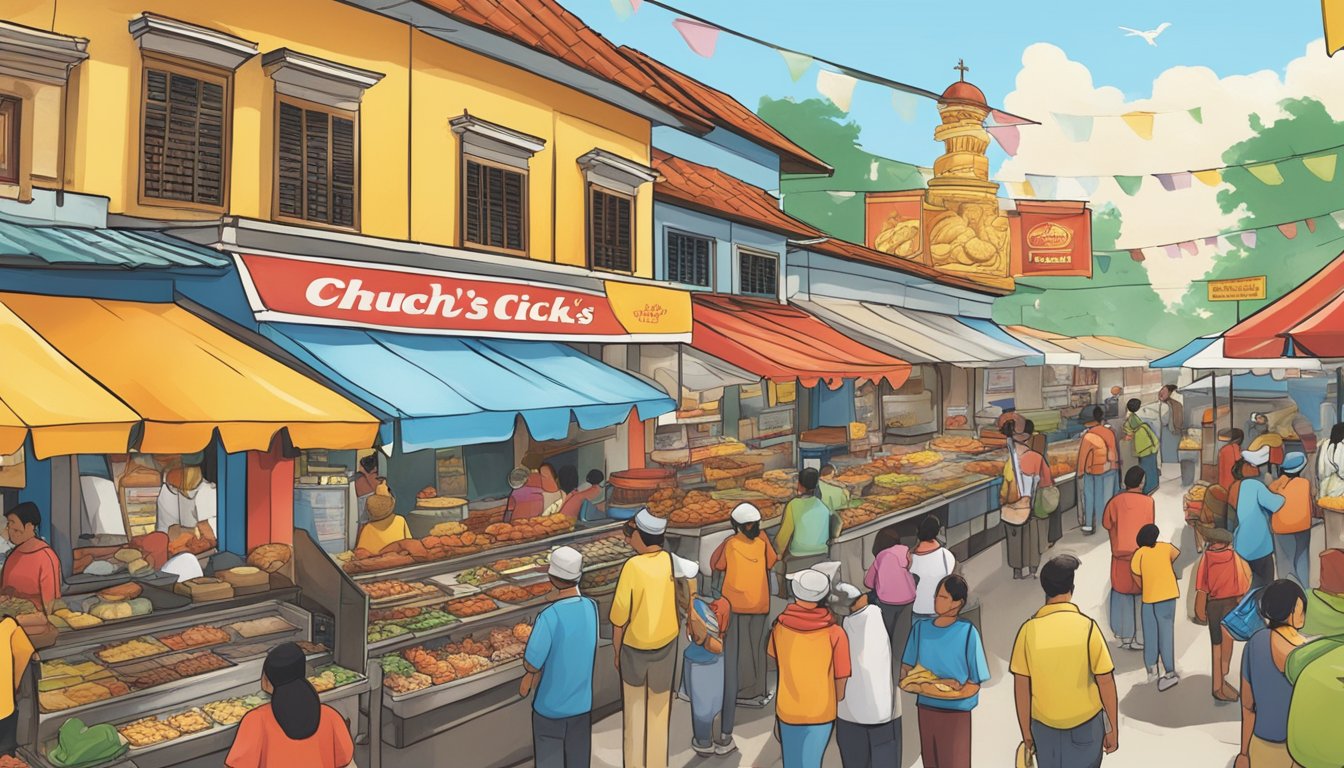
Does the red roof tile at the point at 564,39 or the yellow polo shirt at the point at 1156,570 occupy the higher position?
the red roof tile at the point at 564,39

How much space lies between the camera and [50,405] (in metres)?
5.86

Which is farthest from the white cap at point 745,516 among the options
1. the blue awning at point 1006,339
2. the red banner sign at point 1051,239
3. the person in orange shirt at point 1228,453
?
the red banner sign at point 1051,239

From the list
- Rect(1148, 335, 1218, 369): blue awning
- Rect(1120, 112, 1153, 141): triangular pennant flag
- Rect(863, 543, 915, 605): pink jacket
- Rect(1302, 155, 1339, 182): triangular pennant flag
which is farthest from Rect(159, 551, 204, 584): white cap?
Rect(1302, 155, 1339, 182): triangular pennant flag

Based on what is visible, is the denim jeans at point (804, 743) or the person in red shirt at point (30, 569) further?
the person in red shirt at point (30, 569)

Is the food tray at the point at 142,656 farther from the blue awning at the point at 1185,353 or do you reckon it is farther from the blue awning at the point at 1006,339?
A: the blue awning at the point at 1006,339

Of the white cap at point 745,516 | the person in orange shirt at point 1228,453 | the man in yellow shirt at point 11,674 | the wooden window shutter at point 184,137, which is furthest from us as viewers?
the person in orange shirt at point 1228,453

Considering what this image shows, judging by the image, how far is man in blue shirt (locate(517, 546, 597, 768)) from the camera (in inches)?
232

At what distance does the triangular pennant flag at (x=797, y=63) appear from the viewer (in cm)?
1471

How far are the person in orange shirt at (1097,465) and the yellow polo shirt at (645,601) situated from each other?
960cm

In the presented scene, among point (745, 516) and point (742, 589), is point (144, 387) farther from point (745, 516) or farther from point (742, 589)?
point (742, 589)

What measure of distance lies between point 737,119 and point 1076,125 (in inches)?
318

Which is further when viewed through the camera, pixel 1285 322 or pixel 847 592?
pixel 1285 322

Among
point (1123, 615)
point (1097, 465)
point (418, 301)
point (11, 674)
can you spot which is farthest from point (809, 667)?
point (1097, 465)

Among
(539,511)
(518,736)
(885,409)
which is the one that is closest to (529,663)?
(518,736)
